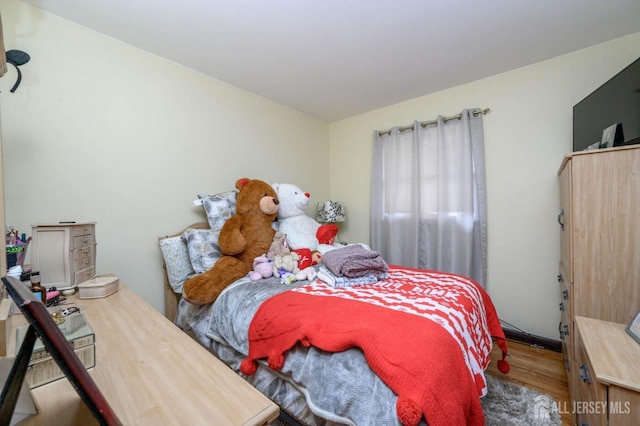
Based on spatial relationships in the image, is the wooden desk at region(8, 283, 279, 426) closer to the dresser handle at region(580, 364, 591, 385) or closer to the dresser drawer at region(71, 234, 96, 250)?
the dresser drawer at region(71, 234, 96, 250)

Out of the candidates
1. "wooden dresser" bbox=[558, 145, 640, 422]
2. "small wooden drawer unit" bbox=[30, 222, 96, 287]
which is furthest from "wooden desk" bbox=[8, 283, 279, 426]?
"wooden dresser" bbox=[558, 145, 640, 422]

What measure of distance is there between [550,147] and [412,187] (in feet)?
3.81

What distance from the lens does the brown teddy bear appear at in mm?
1631

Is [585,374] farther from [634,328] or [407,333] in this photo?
[407,333]

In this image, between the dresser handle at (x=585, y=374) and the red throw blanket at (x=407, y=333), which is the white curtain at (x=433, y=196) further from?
the dresser handle at (x=585, y=374)

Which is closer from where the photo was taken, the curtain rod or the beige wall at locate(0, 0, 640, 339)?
the beige wall at locate(0, 0, 640, 339)

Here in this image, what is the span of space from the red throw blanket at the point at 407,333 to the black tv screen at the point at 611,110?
1.28 m

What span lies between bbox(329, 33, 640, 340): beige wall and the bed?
2.88 feet

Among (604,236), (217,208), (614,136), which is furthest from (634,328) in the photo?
(217,208)

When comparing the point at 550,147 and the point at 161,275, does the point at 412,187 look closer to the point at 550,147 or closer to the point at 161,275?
the point at 550,147

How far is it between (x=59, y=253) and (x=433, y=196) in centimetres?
289

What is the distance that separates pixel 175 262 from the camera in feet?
6.11

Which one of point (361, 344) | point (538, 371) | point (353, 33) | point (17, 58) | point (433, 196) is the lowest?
point (538, 371)

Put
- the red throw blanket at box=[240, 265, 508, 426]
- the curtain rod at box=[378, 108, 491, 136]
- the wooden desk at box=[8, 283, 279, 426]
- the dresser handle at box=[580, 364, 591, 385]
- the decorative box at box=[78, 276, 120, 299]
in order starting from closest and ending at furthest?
1. the wooden desk at box=[8, 283, 279, 426]
2. the red throw blanket at box=[240, 265, 508, 426]
3. the dresser handle at box=[580, 364, 591, 385]
4. the decorative box at box=[78, 276, 120, 299]
5. the curtain rod at box=[378, 108, 491, 136]
